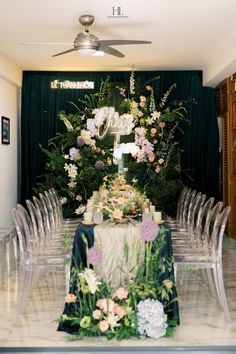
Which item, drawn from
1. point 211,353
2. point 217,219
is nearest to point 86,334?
point 211,353

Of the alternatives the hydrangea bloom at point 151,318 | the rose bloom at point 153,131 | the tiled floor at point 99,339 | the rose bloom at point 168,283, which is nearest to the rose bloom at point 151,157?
the rose bloom at point 153,131

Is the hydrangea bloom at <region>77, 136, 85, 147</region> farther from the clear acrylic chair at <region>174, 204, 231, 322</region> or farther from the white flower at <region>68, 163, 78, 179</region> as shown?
the clear acrylic chair at <region>174, 204, 231, 322</region>

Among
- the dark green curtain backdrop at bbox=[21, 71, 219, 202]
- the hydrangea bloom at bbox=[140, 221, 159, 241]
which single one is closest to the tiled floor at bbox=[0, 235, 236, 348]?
the hydrangea bloom at bbox=[140, 221, 159, 241]

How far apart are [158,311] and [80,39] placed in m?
2.45

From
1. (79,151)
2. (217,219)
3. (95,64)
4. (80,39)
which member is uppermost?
(95,64)

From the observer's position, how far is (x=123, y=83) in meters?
8.27

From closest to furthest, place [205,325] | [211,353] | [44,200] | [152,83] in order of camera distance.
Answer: [211,353] < [205,325] < [44,200] < [152,83]

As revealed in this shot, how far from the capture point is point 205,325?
393cm

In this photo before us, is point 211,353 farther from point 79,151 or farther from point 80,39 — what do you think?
point 79,151

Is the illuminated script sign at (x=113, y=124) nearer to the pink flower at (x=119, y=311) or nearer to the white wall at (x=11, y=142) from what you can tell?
the white wall at (x=11, y=142)

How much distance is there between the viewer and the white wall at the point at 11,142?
7.23 meters

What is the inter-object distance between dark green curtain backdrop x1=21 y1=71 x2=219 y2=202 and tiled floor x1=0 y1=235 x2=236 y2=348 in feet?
9.89

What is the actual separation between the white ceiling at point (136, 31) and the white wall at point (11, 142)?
226 millimetres

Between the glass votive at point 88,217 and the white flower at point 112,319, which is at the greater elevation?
the glass votive at point 88,217
